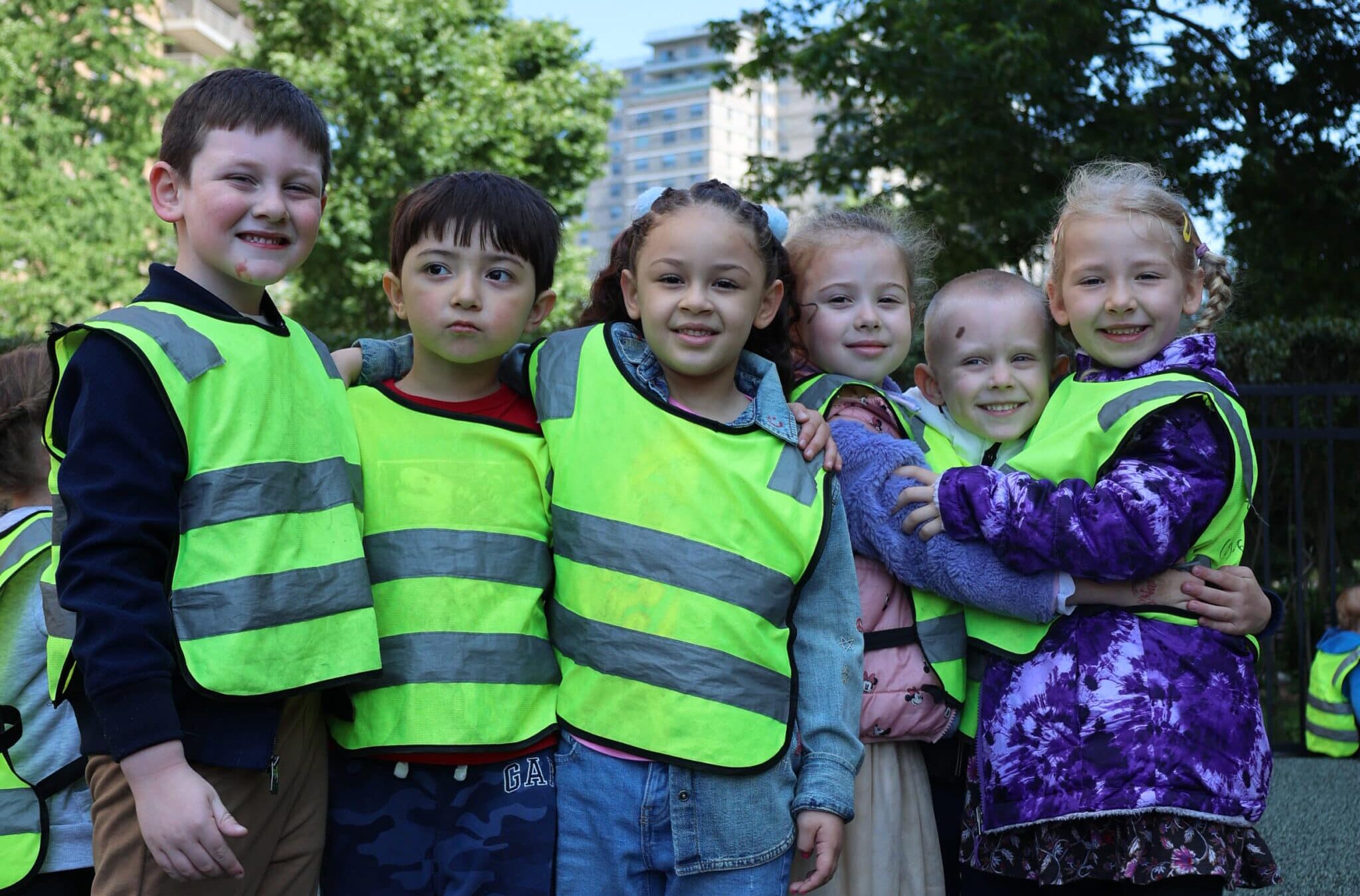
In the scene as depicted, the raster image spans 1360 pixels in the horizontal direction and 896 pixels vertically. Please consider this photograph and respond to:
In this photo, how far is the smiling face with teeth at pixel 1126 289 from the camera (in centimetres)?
228

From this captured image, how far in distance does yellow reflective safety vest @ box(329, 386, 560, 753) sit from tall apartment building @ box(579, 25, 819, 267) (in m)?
106

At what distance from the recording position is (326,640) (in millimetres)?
1859

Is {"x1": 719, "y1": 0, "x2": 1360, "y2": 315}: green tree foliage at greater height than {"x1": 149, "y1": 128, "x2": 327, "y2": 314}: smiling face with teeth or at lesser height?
greater

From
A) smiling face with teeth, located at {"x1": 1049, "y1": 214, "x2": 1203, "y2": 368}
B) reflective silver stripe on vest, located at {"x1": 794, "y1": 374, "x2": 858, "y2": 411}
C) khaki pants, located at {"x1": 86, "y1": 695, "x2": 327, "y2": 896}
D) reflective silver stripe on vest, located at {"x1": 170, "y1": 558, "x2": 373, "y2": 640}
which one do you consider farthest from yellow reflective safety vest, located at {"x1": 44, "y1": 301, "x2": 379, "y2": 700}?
smiling face with teeth, located at {"x1": 1049, "y1": 214, "x2": 1203, "y2": 368}

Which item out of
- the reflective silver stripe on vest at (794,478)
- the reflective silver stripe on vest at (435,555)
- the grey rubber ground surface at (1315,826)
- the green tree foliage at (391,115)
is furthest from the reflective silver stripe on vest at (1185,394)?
the green tree foliage at (391,115)

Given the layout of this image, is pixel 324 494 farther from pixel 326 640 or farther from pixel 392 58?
pixel 392 58

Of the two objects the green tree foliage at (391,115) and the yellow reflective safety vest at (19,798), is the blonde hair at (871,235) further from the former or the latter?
the green tree foliage at (391,115)

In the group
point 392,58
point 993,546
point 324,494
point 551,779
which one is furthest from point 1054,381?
point 392,58

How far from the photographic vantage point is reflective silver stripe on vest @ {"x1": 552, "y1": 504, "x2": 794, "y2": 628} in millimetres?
2018

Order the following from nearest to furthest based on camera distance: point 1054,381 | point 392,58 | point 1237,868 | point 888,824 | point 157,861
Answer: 1. point 157,861
2. point 1237,868
3. point 888,824
4. point 1054,381
5. point 392,58

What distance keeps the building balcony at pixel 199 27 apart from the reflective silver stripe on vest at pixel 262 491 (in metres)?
33.8

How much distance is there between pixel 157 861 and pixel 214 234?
98 centimetres

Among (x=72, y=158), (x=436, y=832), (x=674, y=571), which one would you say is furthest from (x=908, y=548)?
(x=72, y=158)

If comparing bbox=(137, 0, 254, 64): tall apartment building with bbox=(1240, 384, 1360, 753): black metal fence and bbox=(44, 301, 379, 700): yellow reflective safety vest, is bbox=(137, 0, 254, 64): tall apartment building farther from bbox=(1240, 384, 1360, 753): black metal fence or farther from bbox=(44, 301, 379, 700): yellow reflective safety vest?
bbox=(44, 301, 379, 700): yellow reflective safety vest
